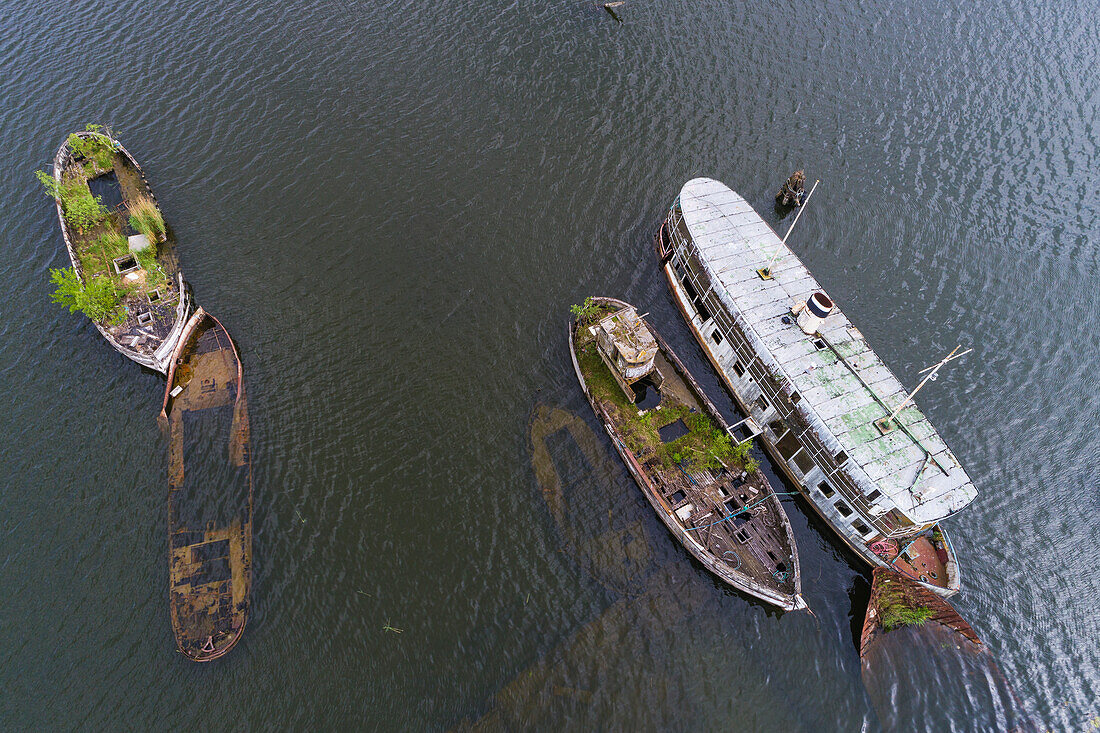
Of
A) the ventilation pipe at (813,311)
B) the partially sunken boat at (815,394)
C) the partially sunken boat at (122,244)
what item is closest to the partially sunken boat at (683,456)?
the partially sunken boat at (815,394)

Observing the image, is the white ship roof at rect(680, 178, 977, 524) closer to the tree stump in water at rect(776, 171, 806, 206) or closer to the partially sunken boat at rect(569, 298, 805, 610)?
the partially sunken boat at rect(569, 298, 805, 610)

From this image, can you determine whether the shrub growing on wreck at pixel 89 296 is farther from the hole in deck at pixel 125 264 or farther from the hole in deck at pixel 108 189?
the hole in deck at pixel 108 189

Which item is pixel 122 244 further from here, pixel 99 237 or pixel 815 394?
pixel 815 394

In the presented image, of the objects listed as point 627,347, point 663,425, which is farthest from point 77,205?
point 663,425

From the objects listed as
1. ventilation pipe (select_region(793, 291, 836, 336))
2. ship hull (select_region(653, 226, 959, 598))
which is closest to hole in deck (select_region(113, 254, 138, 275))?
ship hull (select_region(653, 226, 959, 598))

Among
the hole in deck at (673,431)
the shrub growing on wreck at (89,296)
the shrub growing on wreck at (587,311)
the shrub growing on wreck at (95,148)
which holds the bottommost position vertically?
the hole in deck at (673,431)

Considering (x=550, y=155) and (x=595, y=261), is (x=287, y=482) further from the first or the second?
(x=550, y=155)
